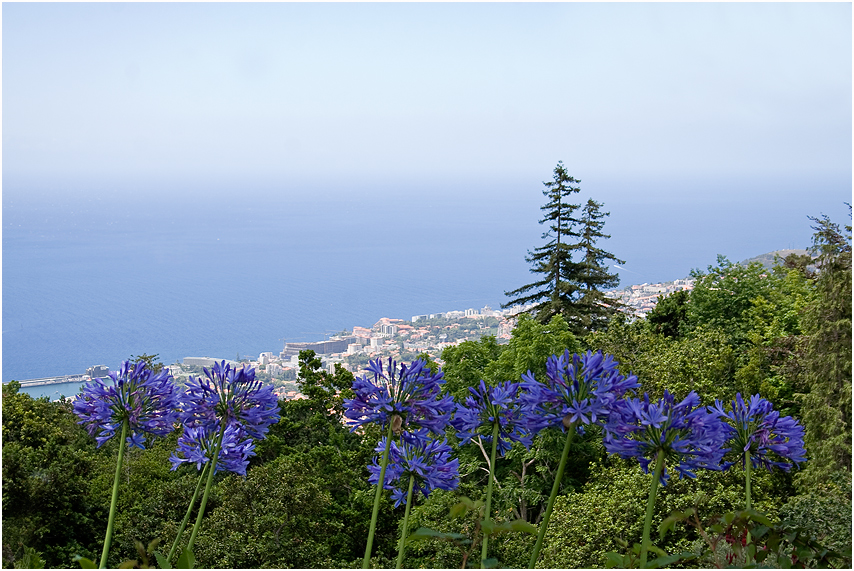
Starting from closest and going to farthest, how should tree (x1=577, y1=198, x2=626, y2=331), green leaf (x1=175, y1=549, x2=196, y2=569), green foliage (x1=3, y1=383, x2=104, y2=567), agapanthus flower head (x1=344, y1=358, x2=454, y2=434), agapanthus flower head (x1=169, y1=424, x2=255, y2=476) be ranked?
green leaf (x1=175, y1=549, x2=196, y2=569), agapanthus flower head (x1=344, y1=358, x2=454, y2=434), agapanthus flower head (x1=169, y1=424, x2=255, y2=476), green foliage (x1=3, y1=383, x2=104, y2=567), tree (x1=577, y1=198, x2=626, y2=331)

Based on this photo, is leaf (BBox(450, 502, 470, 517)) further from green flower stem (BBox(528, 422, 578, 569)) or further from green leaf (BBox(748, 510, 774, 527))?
green leaf (BBox(748, 510, 774, 527))

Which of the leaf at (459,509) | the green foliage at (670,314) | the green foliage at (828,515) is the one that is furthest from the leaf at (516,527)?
the green foliage at (670,314)

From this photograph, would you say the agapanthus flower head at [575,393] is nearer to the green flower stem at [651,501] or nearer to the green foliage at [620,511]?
the green flower stem at [651,501]

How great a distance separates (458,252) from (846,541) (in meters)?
43.5

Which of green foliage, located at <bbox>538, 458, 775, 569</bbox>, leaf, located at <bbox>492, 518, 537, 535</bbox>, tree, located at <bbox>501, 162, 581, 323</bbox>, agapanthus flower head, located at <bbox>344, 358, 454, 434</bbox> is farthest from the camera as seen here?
tree, located at <bbox>501, 162, 581, 323</bbox>

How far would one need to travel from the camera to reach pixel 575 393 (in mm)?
837

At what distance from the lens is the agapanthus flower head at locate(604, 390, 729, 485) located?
80 centimetres

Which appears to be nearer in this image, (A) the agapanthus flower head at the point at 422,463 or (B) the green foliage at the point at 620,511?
(A) the agapanthus flower head at the point at 422,463

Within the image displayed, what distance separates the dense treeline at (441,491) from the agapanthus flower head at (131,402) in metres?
2.03

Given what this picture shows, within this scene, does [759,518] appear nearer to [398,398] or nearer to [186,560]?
[398,398]

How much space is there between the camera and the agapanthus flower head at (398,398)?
910 millimetres

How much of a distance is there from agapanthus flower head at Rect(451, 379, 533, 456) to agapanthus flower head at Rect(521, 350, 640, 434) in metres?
0.06

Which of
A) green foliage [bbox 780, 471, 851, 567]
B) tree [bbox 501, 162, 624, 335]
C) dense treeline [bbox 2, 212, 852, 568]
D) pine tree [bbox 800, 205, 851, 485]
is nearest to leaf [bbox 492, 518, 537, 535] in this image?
dense treeline [bbox 2, 212, 852, 568]

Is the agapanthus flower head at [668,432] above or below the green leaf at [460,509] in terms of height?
above
